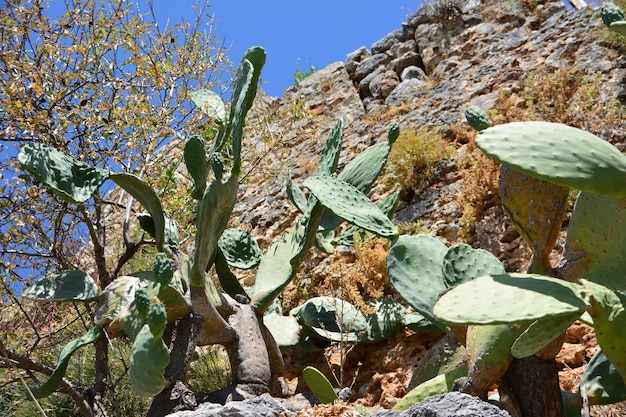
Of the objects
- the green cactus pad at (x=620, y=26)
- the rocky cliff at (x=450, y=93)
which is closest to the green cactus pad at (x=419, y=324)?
the rocky cliff at (x=450, y=93)

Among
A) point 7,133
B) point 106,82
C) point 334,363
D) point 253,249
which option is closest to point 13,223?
point 7,133

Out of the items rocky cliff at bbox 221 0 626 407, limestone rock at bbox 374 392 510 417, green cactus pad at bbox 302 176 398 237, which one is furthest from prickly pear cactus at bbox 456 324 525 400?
rocky cliff at bbox 221 0 626 407

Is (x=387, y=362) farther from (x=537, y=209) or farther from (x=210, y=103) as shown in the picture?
(x=210, y=103)

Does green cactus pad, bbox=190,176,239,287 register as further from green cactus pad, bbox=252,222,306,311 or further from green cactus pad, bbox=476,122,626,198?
green cactus pad, bbox=476,122,626,198

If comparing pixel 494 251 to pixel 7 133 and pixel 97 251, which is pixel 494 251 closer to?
pixel 97 251

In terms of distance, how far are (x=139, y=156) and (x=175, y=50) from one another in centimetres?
111

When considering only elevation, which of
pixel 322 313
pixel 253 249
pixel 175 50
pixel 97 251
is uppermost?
pixel 175 50

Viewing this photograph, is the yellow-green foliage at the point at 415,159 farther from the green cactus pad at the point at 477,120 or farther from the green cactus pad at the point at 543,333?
the green cactus pad at the point at 543,333

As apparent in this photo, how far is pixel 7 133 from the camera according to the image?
4.05m

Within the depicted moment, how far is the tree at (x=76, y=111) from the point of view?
165 inches

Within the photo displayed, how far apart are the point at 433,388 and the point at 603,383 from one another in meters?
0.65

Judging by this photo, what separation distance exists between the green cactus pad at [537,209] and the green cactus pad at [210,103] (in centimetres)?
154

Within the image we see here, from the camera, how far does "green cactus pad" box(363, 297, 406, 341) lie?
3898 millimetres

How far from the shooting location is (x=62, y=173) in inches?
122
